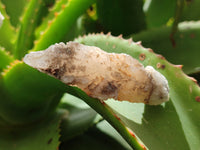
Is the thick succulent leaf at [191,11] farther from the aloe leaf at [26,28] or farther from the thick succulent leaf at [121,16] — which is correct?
the aloe leaf at [26,28]

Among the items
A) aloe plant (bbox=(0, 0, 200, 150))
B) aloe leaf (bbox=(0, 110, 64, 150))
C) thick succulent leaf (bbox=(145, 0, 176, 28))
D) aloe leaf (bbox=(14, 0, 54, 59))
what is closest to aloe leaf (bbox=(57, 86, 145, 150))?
aloe plant (bbox=(0, 0, 200, 150))

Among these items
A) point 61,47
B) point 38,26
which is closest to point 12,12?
point 38,26

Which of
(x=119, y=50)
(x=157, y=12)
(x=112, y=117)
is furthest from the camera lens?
(x=157, y=12)

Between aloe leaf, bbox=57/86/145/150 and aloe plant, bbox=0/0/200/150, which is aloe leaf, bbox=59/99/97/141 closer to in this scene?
aloe plant, bbox=0/0/200/150

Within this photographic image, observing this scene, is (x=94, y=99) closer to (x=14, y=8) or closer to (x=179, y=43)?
(x=179, y=43)

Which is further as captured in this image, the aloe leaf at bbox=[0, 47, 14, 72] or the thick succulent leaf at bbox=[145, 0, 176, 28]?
the thick succulent leaf at bbox=[145, 0, 176, 28]

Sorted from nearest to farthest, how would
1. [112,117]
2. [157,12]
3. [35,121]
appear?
[112,117], [35,121], [157,12]

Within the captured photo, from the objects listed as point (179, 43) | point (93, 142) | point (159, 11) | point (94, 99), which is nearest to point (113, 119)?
point (94, 99)

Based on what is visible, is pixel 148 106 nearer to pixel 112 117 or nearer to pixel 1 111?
pixel 112 117

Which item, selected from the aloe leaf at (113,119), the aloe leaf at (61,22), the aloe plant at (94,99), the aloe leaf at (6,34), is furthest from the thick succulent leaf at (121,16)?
the aloe leaf at (113,119)
